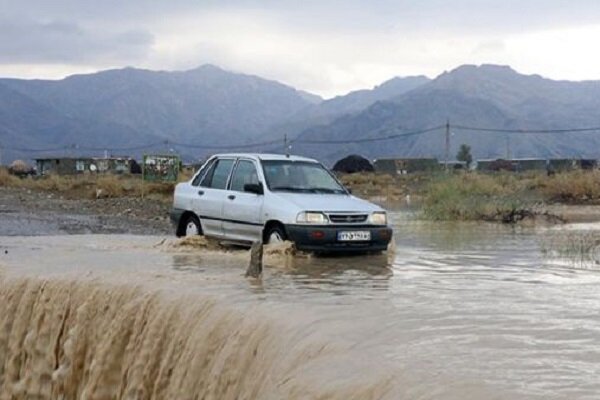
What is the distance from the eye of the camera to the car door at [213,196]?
14.9 meters

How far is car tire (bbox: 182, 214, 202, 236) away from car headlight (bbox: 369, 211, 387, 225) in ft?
10.1

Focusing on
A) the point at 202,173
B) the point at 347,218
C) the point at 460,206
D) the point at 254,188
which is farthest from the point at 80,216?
the point at 347,218

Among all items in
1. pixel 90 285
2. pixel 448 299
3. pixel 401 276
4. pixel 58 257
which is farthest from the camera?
pixel 58 257

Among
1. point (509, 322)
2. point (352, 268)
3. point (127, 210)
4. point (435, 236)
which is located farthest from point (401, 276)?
point (127, 210)

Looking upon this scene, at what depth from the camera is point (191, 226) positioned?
15.6 m

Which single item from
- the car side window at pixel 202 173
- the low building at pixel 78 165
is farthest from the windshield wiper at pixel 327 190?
the low building at pixel 78 165

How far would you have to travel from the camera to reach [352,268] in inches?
497

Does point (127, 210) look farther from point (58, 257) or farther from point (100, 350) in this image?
point (100, 350)

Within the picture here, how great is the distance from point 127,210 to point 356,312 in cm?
2182

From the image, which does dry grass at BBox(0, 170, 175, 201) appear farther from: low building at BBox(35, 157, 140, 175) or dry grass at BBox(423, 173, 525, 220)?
low building at BBox(35, 157, 140, 175)

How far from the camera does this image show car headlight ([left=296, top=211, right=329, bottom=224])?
13123 mm

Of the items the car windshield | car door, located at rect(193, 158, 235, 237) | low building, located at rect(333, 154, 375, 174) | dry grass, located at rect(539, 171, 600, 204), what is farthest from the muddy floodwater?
low building, located at rect(333, 154, 375, 174)

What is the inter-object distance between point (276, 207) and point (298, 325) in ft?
18.1

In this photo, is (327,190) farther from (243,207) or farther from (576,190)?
(576,190)
